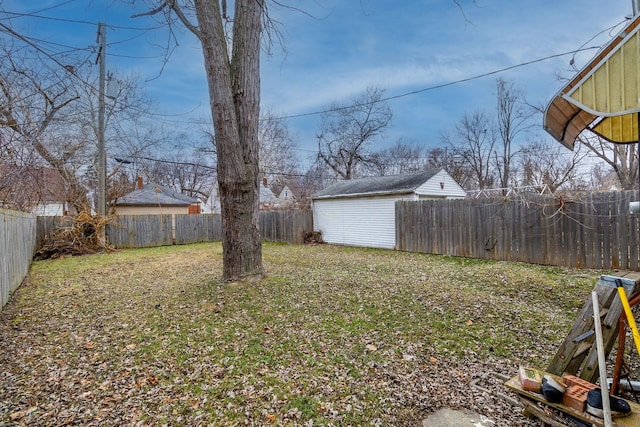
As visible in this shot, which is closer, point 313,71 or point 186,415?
point 186,415

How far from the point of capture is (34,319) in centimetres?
389

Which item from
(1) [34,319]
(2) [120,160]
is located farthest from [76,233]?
Result: (1) [34,319]

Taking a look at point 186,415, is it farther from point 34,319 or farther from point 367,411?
point 34,319

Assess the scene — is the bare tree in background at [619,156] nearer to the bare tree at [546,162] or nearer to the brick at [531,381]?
the bare tree at [546,162]

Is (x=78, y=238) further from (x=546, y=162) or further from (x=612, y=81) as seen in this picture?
(x=546, y=162)

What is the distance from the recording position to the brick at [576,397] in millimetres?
1615

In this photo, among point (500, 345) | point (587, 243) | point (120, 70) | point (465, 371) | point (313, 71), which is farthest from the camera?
point (120, 70)

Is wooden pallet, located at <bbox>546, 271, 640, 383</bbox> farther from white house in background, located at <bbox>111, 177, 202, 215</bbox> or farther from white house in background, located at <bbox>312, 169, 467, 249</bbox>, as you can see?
white house in background, located at <bbox>111, 177, 202, 215</bbox>

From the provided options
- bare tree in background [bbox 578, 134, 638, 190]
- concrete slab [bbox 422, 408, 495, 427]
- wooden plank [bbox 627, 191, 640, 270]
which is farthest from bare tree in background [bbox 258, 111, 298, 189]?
concrete slab [bbox 422, 408, 495, 427]

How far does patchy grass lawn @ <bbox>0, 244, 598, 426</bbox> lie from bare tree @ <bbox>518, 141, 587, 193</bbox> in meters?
10.6

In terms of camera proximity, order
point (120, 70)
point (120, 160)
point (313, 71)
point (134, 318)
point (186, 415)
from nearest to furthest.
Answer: point (186, 415) < point (134, 318) < point (313, 71) < point (120, 70) < point (120, 160)

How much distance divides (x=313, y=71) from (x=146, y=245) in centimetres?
975

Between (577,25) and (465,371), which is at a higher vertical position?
(577,25)

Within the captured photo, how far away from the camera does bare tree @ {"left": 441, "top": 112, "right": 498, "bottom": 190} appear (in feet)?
76.2
